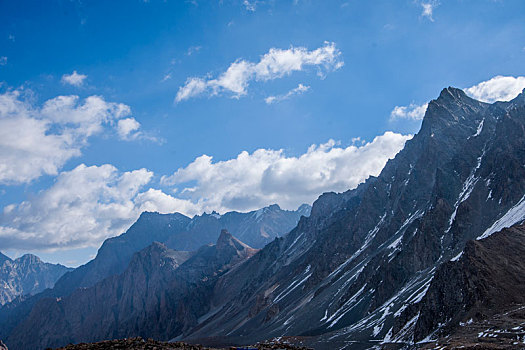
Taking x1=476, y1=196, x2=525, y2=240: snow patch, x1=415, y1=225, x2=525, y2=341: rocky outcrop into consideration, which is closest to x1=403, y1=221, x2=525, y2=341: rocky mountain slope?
x1=415, y1=225, x2=525, y2=341: rocky outcrop

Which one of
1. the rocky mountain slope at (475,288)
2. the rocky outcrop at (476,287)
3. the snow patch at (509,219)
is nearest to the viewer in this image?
the rocky mountain slope at (475,288)

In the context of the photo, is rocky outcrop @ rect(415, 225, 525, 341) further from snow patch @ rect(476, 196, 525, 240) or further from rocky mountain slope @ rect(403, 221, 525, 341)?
snow patch @ rect(476, 196, 525, 240)

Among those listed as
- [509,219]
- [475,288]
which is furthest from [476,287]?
[509,219]

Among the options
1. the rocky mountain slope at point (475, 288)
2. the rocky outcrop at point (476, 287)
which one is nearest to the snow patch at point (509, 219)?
the rocky mountain slope at point (475, 288)

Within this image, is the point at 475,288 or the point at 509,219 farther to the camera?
the point at 509,219

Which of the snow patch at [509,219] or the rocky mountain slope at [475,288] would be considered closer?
the rocky mountain slope at [475,288]

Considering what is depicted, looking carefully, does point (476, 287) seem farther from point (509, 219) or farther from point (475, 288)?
point (509, 219)

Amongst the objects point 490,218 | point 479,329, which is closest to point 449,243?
point 490,218

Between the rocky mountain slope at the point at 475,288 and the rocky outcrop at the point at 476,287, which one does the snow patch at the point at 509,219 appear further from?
the rocky outcrop at the point at 476,287

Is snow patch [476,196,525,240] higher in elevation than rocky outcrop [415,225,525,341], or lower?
higher

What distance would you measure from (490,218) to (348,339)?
70913mm

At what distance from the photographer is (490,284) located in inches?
3182

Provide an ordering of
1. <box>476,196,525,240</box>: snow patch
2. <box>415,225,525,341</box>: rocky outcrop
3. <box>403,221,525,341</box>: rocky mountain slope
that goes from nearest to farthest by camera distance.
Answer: <box>403,221,525,341</box>: rocky mountain slope < <box>415,225,525,341</box>: rocky outcrop < <box>476,196,525,240</box>: snow patch

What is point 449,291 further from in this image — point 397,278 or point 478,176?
point 478,176
